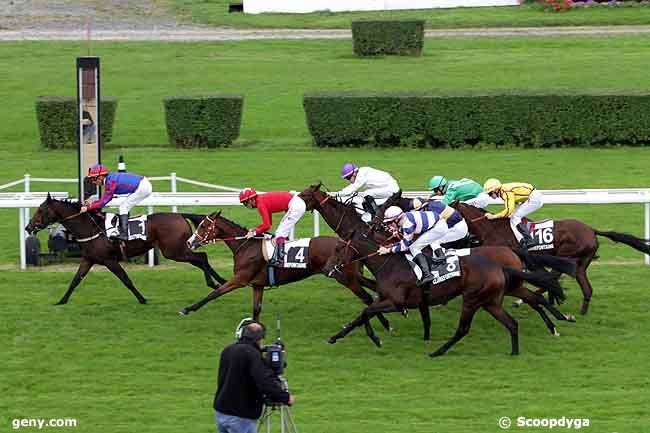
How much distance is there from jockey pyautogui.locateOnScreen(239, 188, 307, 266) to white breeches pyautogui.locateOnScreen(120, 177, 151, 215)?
1.46m

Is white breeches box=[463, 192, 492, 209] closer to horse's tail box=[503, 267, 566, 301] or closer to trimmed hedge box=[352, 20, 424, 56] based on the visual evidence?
horse's tail box=[503, 267, 566, 301]

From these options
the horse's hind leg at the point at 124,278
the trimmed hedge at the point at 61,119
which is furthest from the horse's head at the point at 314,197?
the trimmed hedge at the point at 61,119

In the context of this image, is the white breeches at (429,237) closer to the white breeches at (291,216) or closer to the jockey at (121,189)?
the white breeches at (291,216)

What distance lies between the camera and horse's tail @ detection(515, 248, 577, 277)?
1166cm

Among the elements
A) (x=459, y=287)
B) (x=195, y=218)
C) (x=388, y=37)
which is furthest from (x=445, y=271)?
(x=388, y=37)

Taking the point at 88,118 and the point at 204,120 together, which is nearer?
the point at 88,118

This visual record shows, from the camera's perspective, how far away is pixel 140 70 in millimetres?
27031

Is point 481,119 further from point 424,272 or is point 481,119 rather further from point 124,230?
point 424,272

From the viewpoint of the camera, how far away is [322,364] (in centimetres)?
1123

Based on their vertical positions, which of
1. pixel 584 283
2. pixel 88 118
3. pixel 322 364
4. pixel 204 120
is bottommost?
pixel 322 364

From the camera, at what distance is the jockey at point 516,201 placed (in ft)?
41.9

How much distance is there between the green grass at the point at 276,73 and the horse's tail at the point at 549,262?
10253 mm

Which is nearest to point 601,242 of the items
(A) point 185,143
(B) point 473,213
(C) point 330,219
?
(B) point 473,213

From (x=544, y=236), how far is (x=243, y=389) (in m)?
5.61
